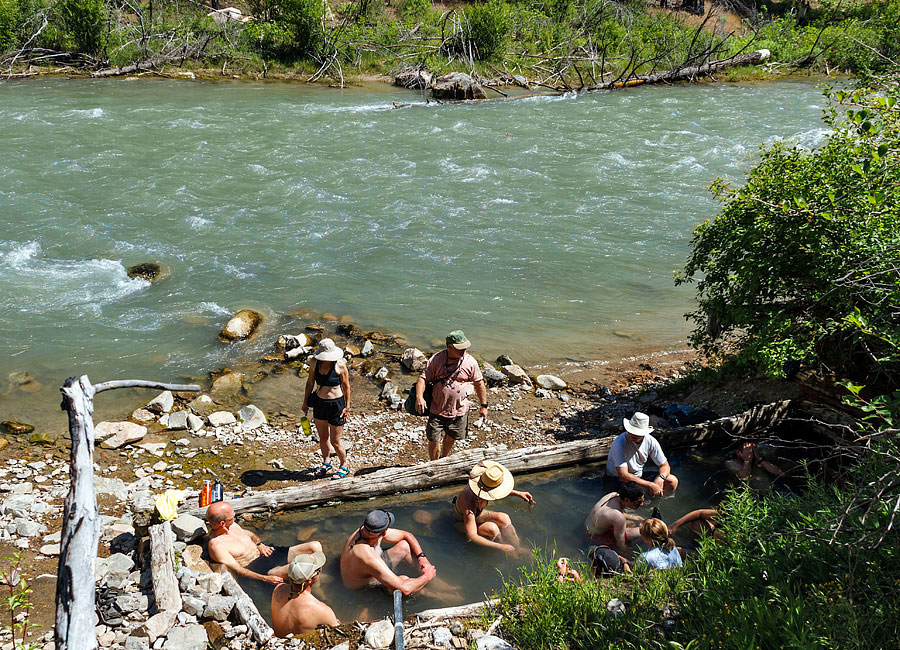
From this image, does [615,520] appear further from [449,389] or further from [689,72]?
[689,72]

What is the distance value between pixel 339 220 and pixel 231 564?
1127 cm

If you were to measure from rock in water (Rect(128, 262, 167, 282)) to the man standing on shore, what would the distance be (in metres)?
7.73

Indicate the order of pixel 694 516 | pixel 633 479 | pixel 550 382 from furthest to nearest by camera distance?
pixel 550 382 → pixel 633 479 → pixel 694 516

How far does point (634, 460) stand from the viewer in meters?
7.44

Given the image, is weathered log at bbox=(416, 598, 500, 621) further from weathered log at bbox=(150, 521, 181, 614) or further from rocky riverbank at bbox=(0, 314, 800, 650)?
weathered log at bbox=(150, 521, 181, 614)

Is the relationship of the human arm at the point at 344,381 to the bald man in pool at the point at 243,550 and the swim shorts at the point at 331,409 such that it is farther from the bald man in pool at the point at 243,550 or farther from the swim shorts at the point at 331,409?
the bald man in pool at the point at 243,550

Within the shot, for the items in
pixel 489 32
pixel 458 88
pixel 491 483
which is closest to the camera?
pixel 491 483

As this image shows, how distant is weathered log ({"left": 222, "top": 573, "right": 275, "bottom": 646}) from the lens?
17.1 feet

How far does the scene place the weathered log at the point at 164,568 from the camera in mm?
5352

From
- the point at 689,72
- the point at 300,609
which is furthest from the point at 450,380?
the point at 689,72

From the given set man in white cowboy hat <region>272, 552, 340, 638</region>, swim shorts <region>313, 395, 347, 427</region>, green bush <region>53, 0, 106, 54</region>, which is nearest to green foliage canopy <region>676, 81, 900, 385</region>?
swim shorts <region>313, 395, 347, 427</region>

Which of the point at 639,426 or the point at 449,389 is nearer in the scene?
the point at 639,426

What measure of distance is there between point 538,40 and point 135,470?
32763 millimetres

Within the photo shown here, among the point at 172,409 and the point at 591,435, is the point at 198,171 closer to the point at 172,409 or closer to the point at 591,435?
the point at 172,409
